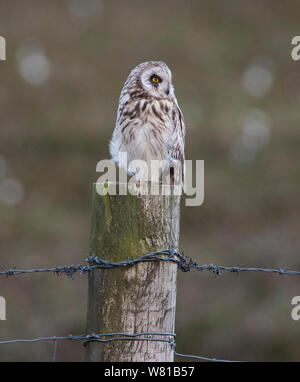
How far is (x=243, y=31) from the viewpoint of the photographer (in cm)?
1484

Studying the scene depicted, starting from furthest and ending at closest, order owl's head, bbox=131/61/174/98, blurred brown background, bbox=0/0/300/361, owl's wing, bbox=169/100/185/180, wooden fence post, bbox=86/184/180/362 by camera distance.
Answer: blurred brown background, bbox=0/0/300/361 → owl's wing, bbox=169/100/185/180 → owl's head, bbox=131/61/174/98 → wooden fence post, bbox=86/184/180/362

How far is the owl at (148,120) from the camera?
4.58 meters

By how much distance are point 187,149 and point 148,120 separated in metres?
6.51

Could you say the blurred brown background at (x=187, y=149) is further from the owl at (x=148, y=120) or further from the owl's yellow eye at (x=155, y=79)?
the owl's yellow eye at (x=155, y=79)

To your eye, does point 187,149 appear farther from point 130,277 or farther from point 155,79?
point 130,277

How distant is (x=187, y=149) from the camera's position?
11055mm

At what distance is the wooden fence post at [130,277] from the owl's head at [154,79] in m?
2.02

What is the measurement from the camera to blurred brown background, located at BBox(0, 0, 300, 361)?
24.5ft

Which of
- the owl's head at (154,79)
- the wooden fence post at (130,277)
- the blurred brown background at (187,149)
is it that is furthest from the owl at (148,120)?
the blurred brown background at (187,149)

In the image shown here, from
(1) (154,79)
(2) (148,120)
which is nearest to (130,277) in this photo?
(2) (148,120)

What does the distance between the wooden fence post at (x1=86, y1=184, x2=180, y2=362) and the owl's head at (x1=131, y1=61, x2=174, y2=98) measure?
2.02 metres

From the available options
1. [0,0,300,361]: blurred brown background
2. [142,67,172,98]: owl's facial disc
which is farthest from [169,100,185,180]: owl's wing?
[0,0,300,361]: blurred brown background

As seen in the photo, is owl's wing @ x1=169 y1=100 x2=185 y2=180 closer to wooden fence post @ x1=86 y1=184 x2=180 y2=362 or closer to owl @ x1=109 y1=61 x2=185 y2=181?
owl @ x1=109 y1=61 x2=185 y2=181
